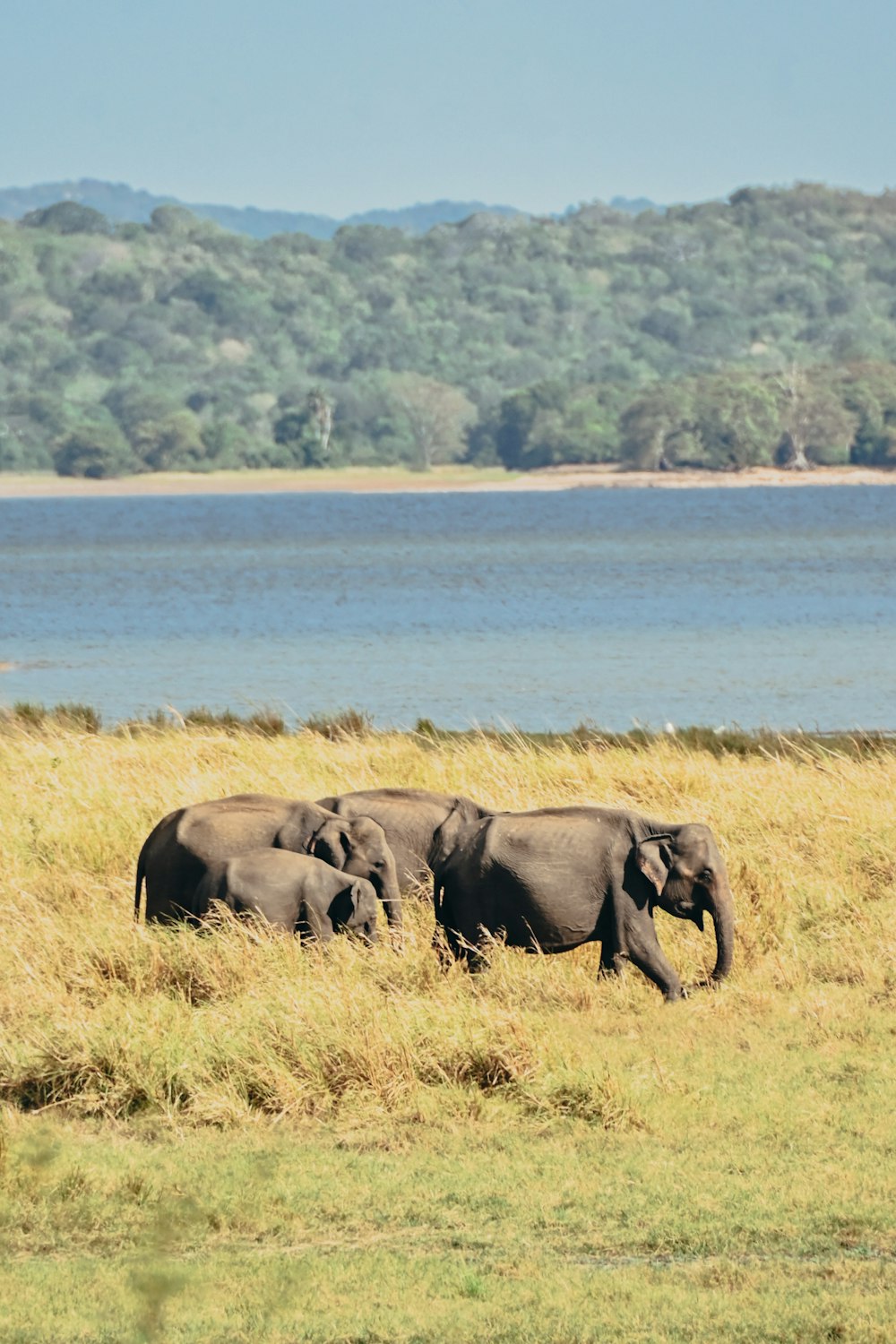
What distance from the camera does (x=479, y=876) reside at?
10.3 m

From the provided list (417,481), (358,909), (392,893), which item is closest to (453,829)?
(392,893)

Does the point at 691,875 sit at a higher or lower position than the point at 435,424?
higher

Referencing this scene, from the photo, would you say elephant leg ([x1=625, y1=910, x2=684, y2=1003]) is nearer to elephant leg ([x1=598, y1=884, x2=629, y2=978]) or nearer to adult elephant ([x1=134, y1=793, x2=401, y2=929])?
elephant leg ([x1=598, y1=884, x2=629, y2=978])

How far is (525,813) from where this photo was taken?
10602 millimetres

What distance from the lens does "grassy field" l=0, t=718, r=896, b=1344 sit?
6.80 metres

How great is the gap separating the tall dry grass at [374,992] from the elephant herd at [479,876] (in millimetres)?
212

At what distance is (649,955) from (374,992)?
148cm

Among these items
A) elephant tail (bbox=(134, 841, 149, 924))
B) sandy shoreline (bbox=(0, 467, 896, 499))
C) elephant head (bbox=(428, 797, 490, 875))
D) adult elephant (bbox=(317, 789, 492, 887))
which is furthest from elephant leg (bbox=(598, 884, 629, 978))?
sandy shoreline (bbox=(0, 467, 896, 499))

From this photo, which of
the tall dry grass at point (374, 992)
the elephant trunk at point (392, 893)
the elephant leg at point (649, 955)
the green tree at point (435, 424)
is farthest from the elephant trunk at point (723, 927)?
the green tree at point (435, 424)

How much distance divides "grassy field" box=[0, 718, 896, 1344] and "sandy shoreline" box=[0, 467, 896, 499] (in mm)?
160708

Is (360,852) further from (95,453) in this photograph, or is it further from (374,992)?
(95,453)

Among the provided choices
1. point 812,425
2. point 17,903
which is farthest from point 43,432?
point 17,903

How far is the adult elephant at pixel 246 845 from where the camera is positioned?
425 inches

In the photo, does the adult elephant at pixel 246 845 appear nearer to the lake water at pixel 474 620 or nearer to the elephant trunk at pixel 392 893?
the elephant trunk at pixel 392 893
